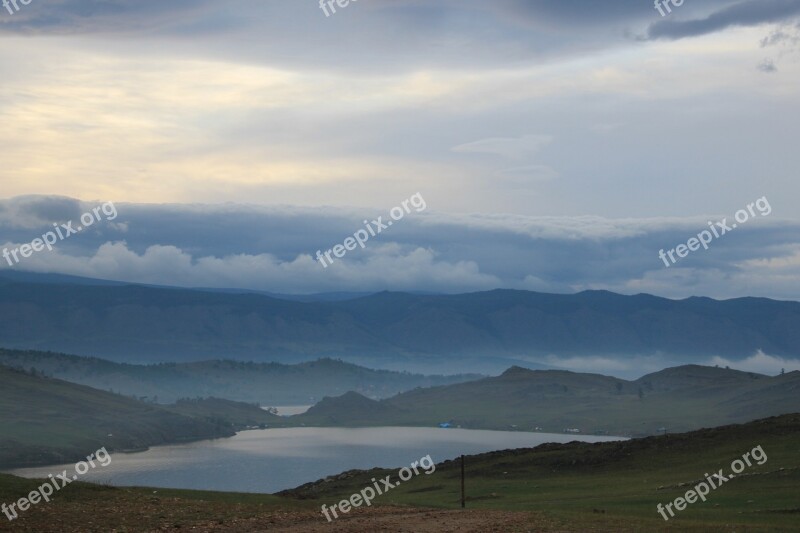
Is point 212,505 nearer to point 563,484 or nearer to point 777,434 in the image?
point 563,484

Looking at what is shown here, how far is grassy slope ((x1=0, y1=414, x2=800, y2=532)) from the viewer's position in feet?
137

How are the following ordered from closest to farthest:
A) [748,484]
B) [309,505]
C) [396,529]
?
[396,529], [309,505], [748,484]

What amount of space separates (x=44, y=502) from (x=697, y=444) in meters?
57.8

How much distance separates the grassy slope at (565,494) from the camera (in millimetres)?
41625

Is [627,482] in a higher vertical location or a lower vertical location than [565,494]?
higher

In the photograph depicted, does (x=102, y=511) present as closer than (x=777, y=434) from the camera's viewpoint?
Yes

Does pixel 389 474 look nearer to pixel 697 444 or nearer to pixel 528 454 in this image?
pixel 528 454

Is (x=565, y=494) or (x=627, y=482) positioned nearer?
(x=565, y=494)

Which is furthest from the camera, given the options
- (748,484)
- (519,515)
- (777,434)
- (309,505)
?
(777,434)

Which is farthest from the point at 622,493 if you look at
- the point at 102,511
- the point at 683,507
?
the point at 102,511

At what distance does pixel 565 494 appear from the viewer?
6619 centimetres

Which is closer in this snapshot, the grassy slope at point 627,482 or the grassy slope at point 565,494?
the grassy slope at point 565,494

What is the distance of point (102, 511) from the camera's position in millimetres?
43938

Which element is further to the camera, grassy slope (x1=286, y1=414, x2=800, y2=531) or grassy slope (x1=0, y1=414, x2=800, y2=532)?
grassy slope (x1=286, y1=414, x2=800, y2=531)
